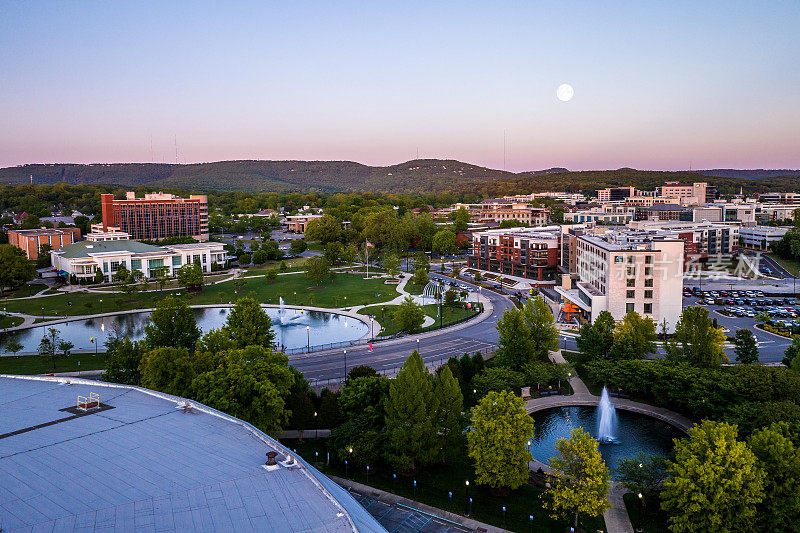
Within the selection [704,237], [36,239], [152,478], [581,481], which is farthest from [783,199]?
[152,478]

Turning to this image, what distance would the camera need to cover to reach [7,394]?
2278cm

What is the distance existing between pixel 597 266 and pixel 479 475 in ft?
123

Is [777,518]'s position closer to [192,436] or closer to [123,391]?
[192,436]

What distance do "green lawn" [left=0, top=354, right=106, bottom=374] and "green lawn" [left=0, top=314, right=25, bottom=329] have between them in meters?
14.7

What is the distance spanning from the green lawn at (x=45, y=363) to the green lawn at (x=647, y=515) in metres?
37.7

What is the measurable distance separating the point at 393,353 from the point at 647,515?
24.4 m

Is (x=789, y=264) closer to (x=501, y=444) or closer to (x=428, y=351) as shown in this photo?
(x=428, y=351)

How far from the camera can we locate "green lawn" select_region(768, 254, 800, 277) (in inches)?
3273

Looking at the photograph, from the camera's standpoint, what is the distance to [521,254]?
82.8m

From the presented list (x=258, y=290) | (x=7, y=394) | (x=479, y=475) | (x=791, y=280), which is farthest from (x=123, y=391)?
(x=791, y=280)

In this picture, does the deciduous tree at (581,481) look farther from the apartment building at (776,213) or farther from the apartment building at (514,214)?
the apartment building at (776,213)

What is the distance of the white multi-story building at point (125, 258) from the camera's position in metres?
81.7

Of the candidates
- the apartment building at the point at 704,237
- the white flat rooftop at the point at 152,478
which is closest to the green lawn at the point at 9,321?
the white flat rooftop at the point at 152,478

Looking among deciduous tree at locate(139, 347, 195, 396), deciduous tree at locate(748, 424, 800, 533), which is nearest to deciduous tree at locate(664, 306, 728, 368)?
deciduous tree at locate(748, 424, 800, 533)
